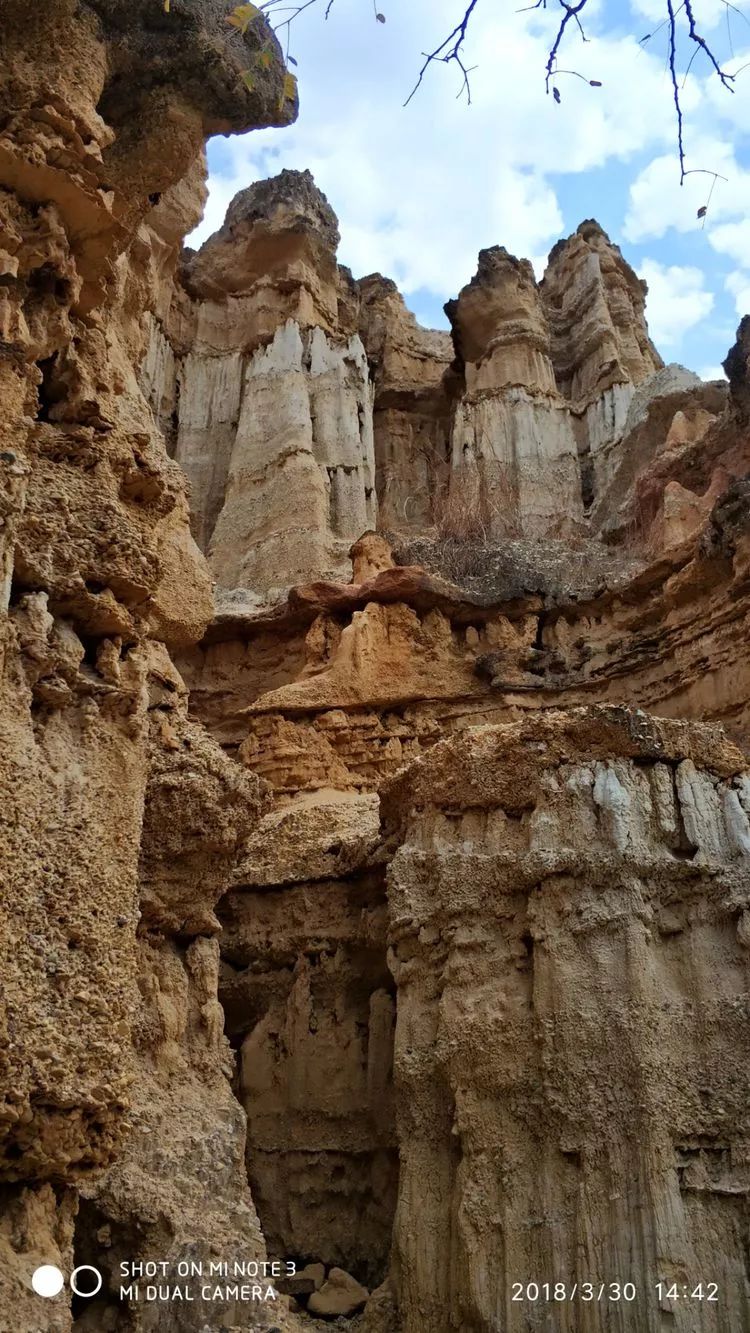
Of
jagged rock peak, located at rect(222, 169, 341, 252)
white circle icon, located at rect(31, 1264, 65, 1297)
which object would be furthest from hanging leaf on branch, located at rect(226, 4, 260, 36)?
jagged rock peak, located at rect(222, 169, 341, 252)

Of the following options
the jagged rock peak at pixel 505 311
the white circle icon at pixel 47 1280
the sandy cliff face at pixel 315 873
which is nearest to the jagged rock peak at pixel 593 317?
the jagged rock peak at pixel 505 311

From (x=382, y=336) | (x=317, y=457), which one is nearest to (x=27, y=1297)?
(x=317, y=457)

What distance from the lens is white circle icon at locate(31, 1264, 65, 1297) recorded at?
3.85 metres

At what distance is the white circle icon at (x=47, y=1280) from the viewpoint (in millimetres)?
3850

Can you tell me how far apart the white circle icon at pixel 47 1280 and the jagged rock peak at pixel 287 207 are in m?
26.1

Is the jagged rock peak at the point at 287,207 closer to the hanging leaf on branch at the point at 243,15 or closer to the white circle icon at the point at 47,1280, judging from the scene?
the hanging leaf on branch at the point at 243,15

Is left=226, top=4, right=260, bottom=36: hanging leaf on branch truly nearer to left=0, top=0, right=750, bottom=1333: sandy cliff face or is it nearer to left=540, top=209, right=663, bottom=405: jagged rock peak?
left=0, top=0, right=750, bottom=1333: sandy cliff face

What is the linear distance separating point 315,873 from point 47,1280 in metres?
6.29

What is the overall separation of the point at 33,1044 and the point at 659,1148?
453 centimetres

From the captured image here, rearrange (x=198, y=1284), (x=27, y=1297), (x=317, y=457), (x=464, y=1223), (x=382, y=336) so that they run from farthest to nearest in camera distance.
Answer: (x=382, y=336) < (x=317, y=457) < (x=464, y=1223) < (x=198, y=1284) < (x=27, y=1297)

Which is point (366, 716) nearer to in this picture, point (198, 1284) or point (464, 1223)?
point (464, 1223)

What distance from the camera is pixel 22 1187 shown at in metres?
4.12

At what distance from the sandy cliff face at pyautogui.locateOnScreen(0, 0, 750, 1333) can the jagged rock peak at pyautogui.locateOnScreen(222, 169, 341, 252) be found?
14.4m

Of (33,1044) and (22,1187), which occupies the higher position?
(33,1044)
